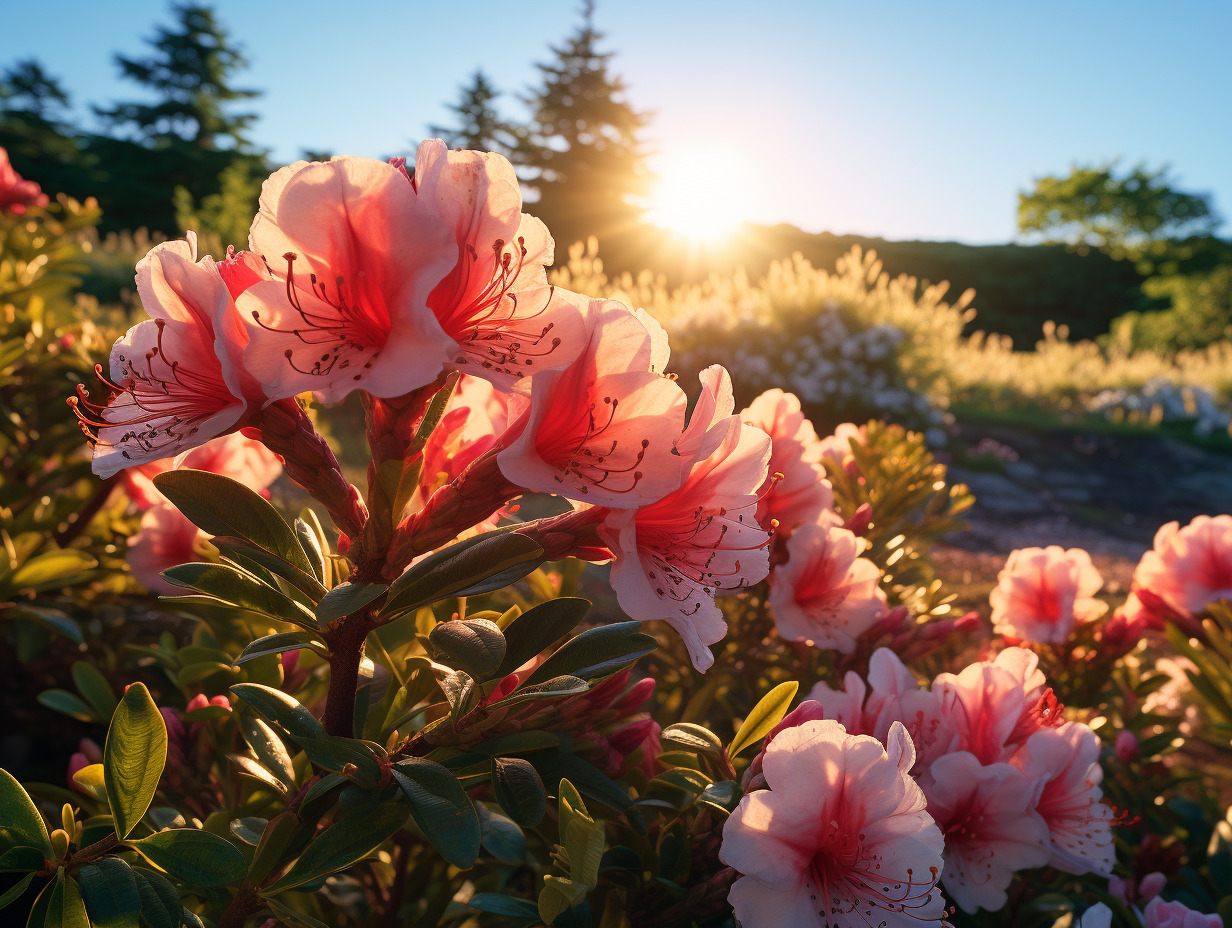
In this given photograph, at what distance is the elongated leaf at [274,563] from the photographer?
80 cm

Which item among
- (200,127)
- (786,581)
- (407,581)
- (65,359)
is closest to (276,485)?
(65,359)

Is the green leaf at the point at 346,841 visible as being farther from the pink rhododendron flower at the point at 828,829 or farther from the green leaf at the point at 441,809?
the pink rhododendron flower at the point at 828,829

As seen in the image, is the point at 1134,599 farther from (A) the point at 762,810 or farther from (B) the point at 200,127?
(B) the point at 200,127

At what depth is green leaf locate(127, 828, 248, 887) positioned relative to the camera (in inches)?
29.6

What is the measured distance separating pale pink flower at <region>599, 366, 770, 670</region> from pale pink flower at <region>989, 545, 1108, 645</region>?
129cm

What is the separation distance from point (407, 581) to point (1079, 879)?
147 cm

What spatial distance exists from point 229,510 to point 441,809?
39cm

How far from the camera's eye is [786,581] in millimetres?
1426

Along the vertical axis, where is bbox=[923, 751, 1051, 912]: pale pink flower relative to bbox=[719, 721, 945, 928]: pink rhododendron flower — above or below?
below

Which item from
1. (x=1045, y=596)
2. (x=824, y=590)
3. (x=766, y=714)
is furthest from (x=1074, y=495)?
(x=766, y=714)

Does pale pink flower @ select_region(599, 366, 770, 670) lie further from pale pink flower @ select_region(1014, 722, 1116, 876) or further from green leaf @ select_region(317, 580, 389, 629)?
Result: pale pink flower @ select_region(1014, 722, 1116, 876)

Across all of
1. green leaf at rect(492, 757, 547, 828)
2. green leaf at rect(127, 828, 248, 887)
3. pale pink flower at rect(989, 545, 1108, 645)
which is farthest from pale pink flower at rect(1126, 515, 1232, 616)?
green leaf at rect(127, 828, 248, 887)

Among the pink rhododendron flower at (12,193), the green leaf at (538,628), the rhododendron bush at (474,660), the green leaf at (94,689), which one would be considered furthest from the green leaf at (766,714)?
the pink rhododendron flower at (12,193)

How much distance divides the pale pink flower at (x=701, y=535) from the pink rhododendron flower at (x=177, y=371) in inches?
16.1
